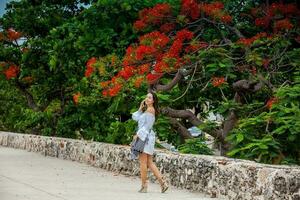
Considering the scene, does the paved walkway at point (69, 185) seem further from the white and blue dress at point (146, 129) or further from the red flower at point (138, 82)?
the red flower at point (138, 82)

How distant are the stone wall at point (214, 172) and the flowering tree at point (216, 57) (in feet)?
5.18

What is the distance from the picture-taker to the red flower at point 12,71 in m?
26.3

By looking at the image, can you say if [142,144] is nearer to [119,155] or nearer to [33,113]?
[119,155]

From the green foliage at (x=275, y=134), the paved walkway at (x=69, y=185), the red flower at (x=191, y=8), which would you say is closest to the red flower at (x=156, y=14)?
the red flower at (x=191, y=8)

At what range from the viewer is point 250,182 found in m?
10.0

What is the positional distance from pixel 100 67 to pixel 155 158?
15.1 ft

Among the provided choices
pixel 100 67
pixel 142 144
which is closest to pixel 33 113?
pixel 100 67

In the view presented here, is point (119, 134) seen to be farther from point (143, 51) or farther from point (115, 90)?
point (143, 51)

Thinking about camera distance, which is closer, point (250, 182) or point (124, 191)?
point (250, 182)

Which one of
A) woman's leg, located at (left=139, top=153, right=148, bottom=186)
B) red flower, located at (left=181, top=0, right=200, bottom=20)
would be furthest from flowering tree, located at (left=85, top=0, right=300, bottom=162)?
woman's leg, located at (left=139, top=153, right=148, bottom=186)

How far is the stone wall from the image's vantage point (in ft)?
30.7

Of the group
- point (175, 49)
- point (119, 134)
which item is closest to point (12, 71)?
point (119, 134)

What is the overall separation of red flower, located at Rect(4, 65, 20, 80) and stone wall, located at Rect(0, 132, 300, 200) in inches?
368

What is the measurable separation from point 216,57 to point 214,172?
16.1ft
